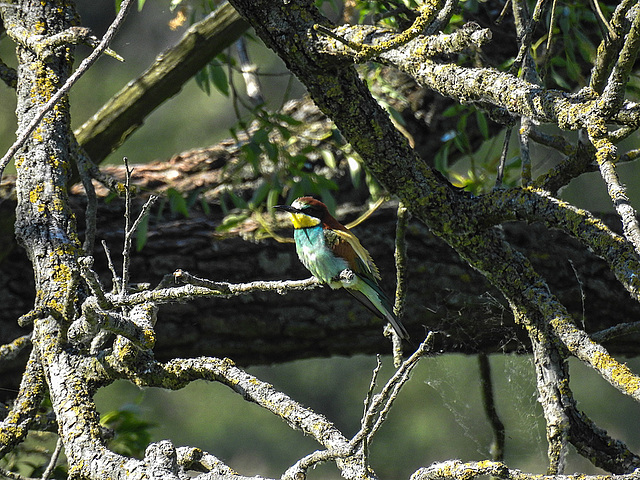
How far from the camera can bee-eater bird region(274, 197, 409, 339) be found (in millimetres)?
2078

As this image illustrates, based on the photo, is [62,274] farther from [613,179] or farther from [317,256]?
[613,179]

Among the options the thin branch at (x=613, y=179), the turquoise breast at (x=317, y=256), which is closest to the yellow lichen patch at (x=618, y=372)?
the thin branch at (x=613, y=179)

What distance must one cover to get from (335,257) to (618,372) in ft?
3.74

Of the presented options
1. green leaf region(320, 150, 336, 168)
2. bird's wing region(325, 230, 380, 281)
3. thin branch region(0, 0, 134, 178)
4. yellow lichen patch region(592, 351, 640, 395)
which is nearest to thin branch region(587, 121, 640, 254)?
yellow lichen patch region(592, 351, 640, 395)

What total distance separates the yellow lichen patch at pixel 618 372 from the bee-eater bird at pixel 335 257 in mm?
831

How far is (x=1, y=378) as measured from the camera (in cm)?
219

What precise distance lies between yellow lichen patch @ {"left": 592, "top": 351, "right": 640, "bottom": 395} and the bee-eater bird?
831 mm

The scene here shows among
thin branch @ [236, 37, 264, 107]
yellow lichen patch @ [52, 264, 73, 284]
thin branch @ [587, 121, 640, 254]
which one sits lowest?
thin branch @ [587, 121, 640, 254]

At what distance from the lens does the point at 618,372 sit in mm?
1104

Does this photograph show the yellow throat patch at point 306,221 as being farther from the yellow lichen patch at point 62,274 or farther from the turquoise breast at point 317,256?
the yellow lichen patch at point 62,274

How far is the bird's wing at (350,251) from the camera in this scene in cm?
215

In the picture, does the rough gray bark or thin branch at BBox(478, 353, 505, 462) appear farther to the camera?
thin branch at BBox(478, 353, 505, 462)

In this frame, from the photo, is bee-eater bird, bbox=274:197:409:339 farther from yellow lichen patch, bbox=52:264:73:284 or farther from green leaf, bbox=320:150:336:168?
yellow lichen patch, bbox=52:264:73:284

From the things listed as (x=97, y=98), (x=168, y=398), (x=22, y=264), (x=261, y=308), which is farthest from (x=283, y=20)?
(x=168, y=398)
